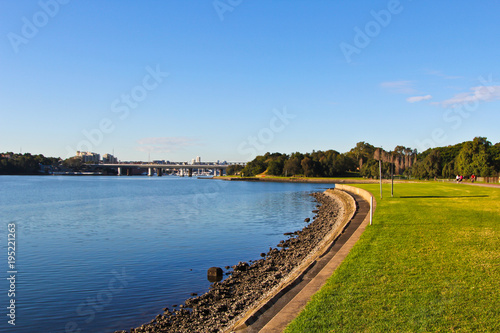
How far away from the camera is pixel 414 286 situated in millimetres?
9367

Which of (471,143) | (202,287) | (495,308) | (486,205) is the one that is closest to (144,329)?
(202,287)

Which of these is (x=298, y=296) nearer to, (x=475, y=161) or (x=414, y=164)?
(x=475, y=161)

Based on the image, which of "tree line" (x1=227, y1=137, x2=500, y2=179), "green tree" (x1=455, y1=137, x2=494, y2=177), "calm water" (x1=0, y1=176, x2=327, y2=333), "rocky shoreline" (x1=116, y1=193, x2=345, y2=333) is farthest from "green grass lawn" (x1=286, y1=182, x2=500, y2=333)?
"green tree" (x1=455, y1=137, x2=494, y2=177)

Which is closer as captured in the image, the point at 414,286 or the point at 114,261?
the point at 414,286

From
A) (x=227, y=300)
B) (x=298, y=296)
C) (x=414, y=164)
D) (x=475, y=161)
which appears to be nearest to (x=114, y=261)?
(x=227, y=300)

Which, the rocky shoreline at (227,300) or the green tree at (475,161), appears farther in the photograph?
the green tree at (475,161)

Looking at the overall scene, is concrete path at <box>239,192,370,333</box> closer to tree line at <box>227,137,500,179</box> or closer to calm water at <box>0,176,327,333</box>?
calm water at <box>0,176,327,333</box>

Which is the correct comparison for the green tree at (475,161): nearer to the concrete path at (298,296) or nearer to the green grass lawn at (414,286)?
the green grass lawn at (414,286)

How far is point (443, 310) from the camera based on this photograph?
7875mm

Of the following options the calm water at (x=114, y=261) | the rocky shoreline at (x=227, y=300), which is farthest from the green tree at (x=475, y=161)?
the rocky shoreline at (x=227, y=300)

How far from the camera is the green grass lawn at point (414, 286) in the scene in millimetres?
7418

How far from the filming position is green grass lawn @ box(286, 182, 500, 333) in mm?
7418

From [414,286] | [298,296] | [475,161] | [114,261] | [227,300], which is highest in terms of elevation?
[475,161]

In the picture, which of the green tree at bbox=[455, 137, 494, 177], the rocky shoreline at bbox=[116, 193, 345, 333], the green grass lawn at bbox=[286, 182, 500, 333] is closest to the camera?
the green grass lawn at bbox=[286, 182, 500, 333]
